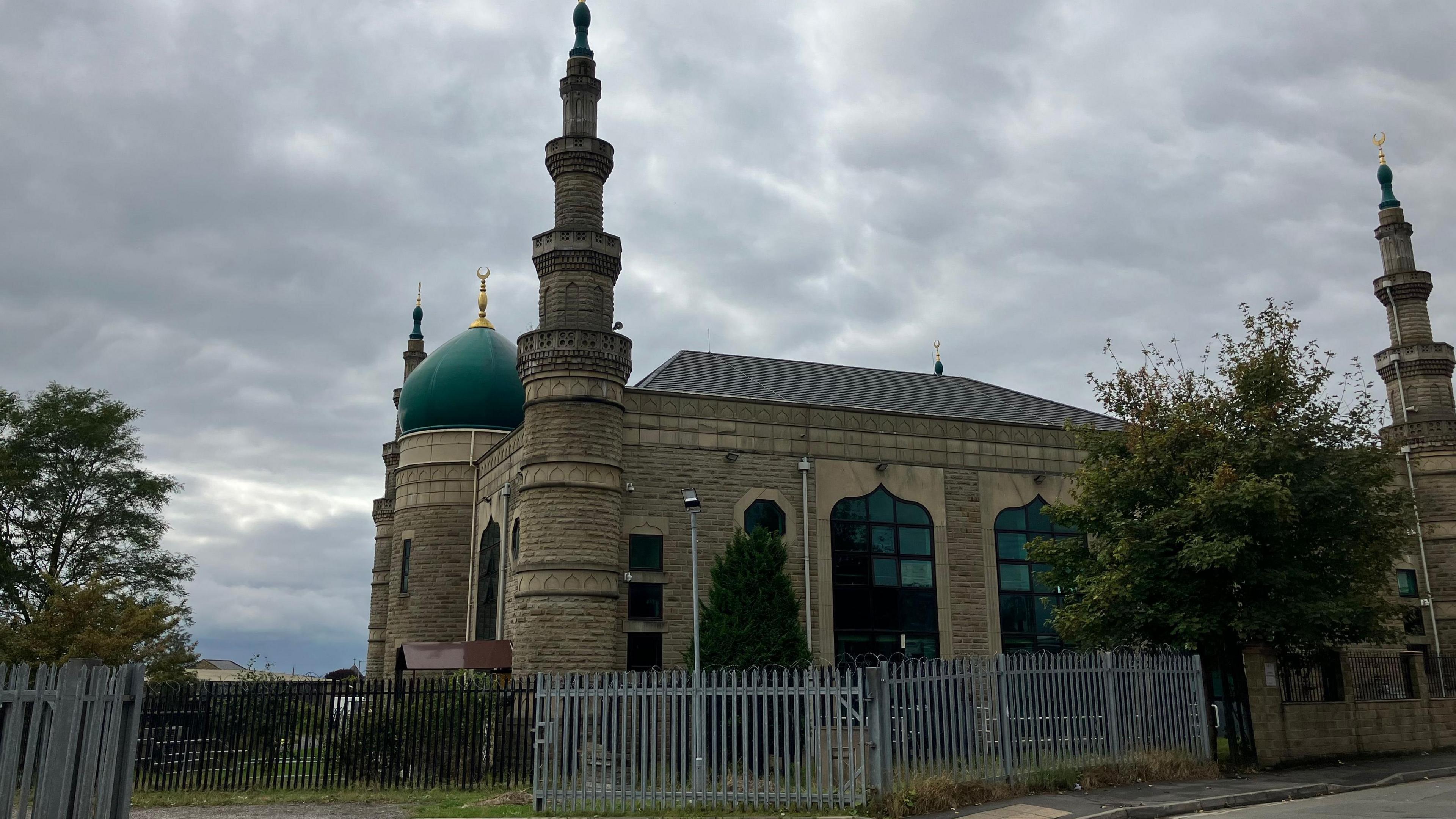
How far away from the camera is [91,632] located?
28.7m

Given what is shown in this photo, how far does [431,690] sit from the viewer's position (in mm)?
20125

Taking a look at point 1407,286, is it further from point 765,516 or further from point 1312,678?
point 765,516

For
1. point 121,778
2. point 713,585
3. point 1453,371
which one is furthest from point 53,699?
point 1453,371

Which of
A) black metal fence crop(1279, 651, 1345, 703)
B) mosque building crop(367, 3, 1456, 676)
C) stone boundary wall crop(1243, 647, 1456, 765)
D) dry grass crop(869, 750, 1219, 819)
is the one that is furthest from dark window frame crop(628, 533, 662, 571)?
black metal fence crop(1279, 651, 1345, 703)

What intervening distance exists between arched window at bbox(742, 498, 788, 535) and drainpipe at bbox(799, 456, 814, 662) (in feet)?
1.93

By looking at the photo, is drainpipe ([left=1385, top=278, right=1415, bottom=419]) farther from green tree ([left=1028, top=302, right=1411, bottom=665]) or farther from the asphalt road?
the asphalt road

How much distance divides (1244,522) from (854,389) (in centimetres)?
1554

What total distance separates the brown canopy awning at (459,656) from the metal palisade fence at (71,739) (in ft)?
57.7

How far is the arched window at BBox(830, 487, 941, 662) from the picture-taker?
1146 inches

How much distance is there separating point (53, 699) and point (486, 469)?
2554 cm

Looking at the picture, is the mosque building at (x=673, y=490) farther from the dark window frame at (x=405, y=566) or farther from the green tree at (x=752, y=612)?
the green tree at (x=752, y=612)

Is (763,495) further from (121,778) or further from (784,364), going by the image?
(121,778)

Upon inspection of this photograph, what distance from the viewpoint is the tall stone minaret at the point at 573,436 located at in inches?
1012

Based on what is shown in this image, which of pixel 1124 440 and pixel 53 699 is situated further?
pixel 1124 440
